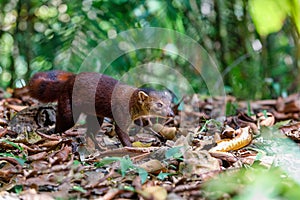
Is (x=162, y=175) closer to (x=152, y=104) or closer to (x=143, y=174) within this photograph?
(x=143, y=174)

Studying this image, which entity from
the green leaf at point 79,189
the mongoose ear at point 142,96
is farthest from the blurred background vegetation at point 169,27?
the green leaf at point 79,189

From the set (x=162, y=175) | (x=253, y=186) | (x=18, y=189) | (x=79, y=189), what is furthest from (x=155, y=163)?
(x=253, y=186)

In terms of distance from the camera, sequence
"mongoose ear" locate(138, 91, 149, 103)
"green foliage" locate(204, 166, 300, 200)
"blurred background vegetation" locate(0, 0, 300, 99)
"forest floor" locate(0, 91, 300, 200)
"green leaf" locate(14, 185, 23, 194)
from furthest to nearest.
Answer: "blurred background vegetation" locate(0, 0, 300, 99)
"mongoose ear" locate(138, 91, 149, 103)
"green leaf" locate(14, 185, 23, 194)
"forest floor" locate(0, 91, 300, 200)
"green foliage" locate(204, 166, 300, 200)

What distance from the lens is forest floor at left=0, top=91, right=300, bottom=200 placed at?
260cm

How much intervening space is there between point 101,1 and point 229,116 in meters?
2.09

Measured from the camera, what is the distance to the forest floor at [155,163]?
2596 mm

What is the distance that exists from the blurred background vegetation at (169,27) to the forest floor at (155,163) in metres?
1.72

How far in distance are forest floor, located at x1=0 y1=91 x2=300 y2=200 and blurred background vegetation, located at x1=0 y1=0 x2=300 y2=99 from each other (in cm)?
172

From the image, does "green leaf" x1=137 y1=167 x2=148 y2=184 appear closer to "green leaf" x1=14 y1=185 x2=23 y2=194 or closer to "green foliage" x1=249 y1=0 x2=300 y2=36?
"green leaf" x1=14 y1=185 x2=23 y2=194

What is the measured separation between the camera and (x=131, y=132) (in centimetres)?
487

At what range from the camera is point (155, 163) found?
3074mm

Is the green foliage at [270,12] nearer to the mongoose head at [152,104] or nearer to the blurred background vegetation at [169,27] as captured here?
the blurred background vegetation at [169,27]

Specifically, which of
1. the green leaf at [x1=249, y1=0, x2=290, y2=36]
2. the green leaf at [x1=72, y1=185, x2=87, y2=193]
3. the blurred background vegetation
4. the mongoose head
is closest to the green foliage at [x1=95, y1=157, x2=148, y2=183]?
the green leaf at [x1=72, y1=185, x2=87, y2=193]

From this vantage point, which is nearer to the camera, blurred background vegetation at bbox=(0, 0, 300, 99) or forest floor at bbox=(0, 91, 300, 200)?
forest floor at bbox=(0, 91, 300, 200)
